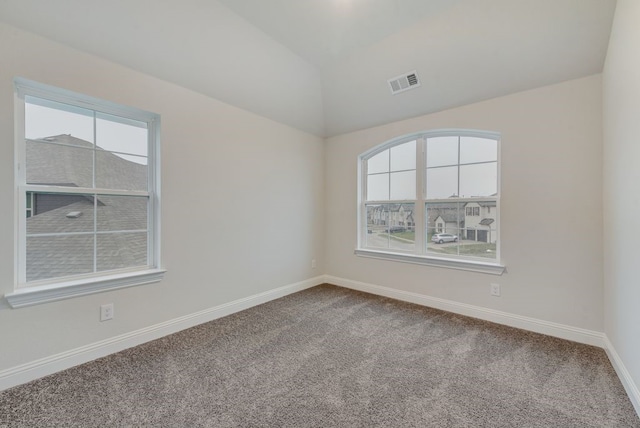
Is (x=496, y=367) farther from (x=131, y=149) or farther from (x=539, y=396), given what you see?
(x=131, y=149)

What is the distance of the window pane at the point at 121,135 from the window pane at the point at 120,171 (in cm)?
6

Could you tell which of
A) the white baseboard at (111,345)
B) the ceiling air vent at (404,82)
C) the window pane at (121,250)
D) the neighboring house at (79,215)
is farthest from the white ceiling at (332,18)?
the white baseboard at (111,345)

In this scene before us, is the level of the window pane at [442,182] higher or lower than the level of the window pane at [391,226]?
higher

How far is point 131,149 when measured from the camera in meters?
2.30

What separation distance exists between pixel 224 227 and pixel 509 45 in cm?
304

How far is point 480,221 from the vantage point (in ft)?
9.31

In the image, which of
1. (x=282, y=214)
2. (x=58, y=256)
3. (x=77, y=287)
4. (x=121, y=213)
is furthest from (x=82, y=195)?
(x=282, y=214)

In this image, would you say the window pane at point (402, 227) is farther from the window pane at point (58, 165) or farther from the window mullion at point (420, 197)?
the window pane at point (58, 165)

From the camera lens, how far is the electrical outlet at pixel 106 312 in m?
2.04

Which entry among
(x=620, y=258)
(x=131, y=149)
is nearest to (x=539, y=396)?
(x=620, y=258)

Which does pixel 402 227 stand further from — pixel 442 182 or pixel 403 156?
pixel 403 156

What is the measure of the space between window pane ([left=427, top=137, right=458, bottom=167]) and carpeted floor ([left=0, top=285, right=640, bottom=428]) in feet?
5.70

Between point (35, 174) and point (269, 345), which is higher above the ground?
point (35, 174)

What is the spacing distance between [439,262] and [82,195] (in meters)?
3.34
